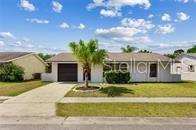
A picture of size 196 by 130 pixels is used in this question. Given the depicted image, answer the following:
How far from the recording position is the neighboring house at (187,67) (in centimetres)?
2856

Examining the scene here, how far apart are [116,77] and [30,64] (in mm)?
13126

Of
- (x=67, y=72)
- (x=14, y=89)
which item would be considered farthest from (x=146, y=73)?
(x=14, y=89)

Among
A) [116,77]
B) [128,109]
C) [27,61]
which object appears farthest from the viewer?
[27,61]

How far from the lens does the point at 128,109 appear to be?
10.4 m

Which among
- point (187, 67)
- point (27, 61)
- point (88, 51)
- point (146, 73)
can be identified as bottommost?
point (146, 73)

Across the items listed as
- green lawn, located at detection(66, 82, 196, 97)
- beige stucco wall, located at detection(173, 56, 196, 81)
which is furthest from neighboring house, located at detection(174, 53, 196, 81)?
green lawn, located at detection(66, 82, 196, 97)

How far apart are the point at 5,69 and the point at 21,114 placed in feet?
57.0

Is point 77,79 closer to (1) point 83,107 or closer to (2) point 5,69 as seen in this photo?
(2) point 5,69

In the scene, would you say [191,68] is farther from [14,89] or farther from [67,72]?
[14,89]

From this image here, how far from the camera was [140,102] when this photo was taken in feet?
39.6

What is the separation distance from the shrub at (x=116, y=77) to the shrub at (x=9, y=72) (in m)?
10.3

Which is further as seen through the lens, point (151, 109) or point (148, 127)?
point (151, 109)

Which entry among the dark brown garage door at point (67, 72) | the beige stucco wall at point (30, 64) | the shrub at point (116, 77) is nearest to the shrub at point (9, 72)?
the beige stucco wall at point (30, 64)

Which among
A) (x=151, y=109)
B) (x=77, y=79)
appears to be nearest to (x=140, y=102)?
(x=151, y=109)
